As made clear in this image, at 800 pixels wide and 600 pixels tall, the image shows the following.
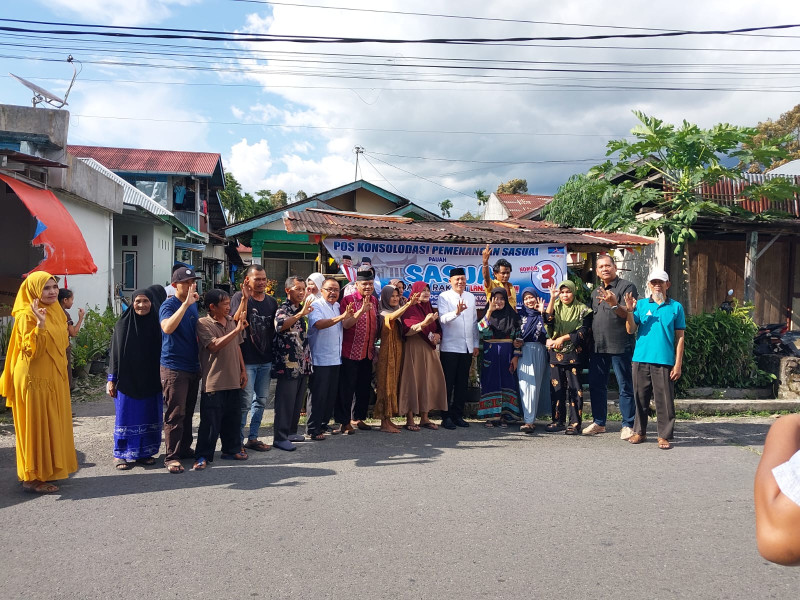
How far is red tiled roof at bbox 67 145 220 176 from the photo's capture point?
72.2 ft

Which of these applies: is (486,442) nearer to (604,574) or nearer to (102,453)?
(604,574)

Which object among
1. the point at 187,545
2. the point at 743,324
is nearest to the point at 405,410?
the point at 187,545

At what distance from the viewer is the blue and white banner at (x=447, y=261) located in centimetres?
771

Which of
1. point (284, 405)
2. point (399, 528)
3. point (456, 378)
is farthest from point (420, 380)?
point (399, 528)

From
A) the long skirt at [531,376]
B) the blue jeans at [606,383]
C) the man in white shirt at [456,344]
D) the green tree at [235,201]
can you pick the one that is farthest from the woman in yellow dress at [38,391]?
the green tree at [235,201]

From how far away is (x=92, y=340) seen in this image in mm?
10000

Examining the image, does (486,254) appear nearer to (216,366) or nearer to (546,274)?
(546,274)

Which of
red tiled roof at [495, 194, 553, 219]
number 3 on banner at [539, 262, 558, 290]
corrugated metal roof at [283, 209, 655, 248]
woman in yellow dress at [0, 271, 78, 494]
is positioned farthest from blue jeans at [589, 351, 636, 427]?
red tiled roof at [495, 194, 553, 219]

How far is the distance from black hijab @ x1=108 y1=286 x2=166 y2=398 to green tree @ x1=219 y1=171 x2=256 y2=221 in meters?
31.5

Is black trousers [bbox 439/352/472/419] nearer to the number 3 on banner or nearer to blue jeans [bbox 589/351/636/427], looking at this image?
blue jeans [bbox 589/351/636/427]

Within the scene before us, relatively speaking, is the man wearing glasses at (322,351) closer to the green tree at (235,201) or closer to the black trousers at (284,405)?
the black trousers at (284,405)

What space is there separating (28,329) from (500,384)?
4.74 metres

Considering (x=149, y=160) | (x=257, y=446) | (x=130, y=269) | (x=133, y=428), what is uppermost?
(x=149, y=160)

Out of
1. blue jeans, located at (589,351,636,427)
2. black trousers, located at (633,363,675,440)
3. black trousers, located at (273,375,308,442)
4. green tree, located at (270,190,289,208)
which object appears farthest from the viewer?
green tree, located at (270,190,289,208)
